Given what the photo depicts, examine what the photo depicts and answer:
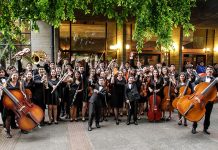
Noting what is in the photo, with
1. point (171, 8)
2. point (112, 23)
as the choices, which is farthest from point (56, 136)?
point (112, 23)

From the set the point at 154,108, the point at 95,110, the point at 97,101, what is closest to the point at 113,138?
the point at 95,110

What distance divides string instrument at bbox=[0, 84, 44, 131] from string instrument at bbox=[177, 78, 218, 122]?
3.87 meters

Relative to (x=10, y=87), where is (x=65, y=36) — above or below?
above

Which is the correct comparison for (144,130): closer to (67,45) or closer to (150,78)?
(150,78)

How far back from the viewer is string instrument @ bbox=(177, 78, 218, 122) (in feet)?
24.2

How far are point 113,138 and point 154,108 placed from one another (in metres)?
2.21

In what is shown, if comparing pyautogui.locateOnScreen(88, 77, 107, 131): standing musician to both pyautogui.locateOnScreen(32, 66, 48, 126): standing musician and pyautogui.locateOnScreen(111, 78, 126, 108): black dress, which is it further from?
pyautogui.locateOnScreen(32, 66, 48, 126): standing musician

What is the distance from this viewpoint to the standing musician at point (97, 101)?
28.4 ft

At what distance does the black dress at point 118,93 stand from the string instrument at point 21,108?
9.00 ft

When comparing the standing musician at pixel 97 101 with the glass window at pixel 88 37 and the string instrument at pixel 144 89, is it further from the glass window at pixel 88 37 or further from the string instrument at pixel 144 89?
the glass window at pixel 88 37

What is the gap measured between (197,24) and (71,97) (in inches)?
443

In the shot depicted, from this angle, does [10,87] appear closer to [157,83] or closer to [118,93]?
[118,93]

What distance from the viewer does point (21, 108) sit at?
23.7ft

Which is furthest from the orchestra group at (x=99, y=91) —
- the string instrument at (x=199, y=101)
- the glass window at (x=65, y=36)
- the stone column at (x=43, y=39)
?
the glass window at (x=65, y=36)
